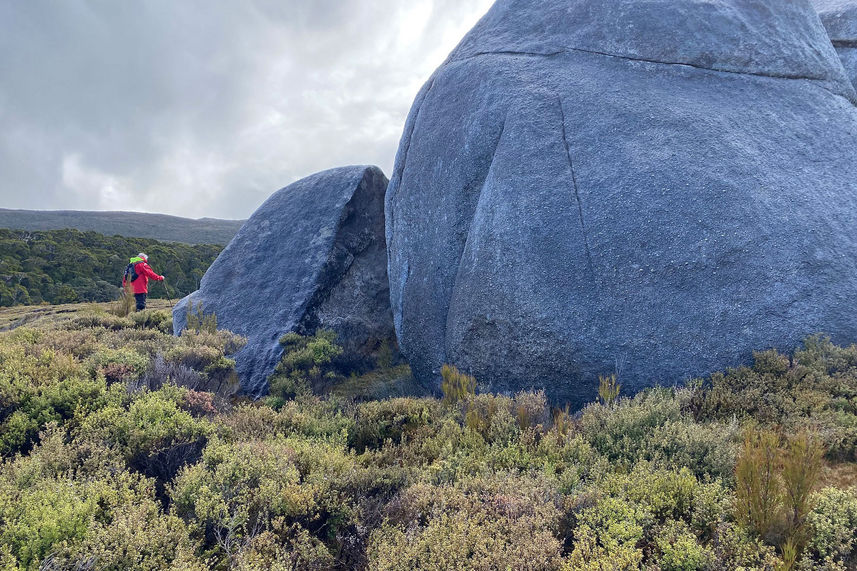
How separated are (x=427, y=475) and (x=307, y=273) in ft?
25.5

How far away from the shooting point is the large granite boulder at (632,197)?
6.71m

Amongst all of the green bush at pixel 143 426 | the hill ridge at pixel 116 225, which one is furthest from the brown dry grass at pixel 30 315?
the hill ridge at pixel 116 225

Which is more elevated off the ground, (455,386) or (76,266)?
(76,266)

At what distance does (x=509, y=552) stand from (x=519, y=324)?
4402mm

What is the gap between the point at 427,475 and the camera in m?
4.62

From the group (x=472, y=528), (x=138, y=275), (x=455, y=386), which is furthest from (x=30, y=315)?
(x=472, y=528)

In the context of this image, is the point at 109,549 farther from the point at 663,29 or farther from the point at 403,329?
the point at 663,29

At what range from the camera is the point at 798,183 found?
7.29 meters

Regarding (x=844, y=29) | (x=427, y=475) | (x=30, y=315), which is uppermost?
(x=844, y=29)

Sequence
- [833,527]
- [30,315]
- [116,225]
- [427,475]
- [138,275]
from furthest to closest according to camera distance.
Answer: [116,225], [30,315], [138,275], [427,475], [833,527]

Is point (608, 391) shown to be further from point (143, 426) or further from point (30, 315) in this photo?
point (30, 315)

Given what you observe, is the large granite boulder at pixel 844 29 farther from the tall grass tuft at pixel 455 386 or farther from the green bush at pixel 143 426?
the green bush at pixel 143 426

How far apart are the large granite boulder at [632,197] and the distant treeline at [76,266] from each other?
103 feet

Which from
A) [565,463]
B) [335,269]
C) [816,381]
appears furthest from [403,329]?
[816,381]
